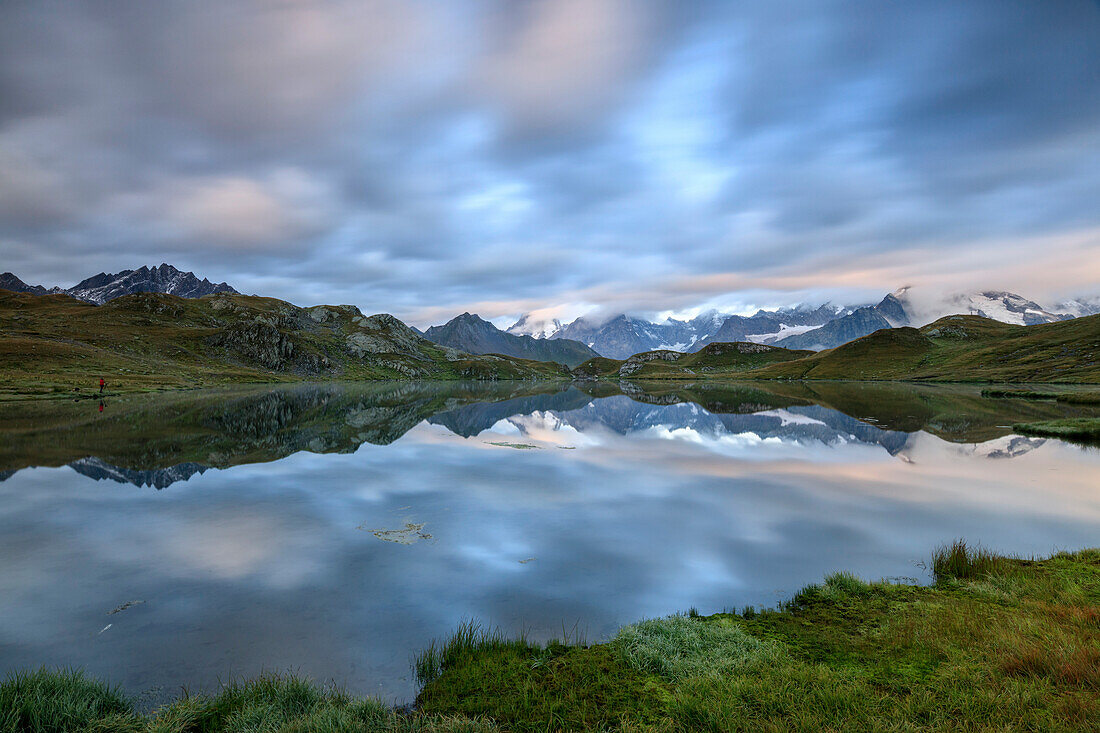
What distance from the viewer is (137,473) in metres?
30.1

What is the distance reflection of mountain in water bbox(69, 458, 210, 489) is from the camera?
28.4 m

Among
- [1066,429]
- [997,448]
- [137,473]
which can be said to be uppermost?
[1066,429]

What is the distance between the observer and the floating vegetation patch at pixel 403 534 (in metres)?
19.7

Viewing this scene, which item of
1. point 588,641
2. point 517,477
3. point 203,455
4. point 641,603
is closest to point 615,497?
point 517,477

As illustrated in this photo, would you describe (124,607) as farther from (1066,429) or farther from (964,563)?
(1066,429)

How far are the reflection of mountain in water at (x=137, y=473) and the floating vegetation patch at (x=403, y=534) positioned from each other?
1634 centimetres

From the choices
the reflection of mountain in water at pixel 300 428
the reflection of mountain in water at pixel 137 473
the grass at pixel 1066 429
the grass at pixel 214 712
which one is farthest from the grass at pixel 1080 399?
the reflection of mountain in water at pixel 137 473

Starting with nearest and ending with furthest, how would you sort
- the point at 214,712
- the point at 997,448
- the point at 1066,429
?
the point at 214,712 < the point at 997,448 < the point at 1066,429

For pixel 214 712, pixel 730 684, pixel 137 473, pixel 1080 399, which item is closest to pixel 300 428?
pixel 137 473

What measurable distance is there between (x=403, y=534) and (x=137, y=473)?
73.7 feet

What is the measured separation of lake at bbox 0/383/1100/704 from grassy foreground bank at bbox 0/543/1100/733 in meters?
1.35

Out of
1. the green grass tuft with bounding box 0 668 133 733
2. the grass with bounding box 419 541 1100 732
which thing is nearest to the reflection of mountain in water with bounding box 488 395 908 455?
the grass with bounding box 419 541 1100 732

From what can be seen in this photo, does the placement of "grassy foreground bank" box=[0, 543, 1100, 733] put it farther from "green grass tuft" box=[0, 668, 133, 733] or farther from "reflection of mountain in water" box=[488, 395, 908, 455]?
"reflection of mountain in water" box=[488, 395, 908, 455]

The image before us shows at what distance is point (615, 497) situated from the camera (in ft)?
88.8
